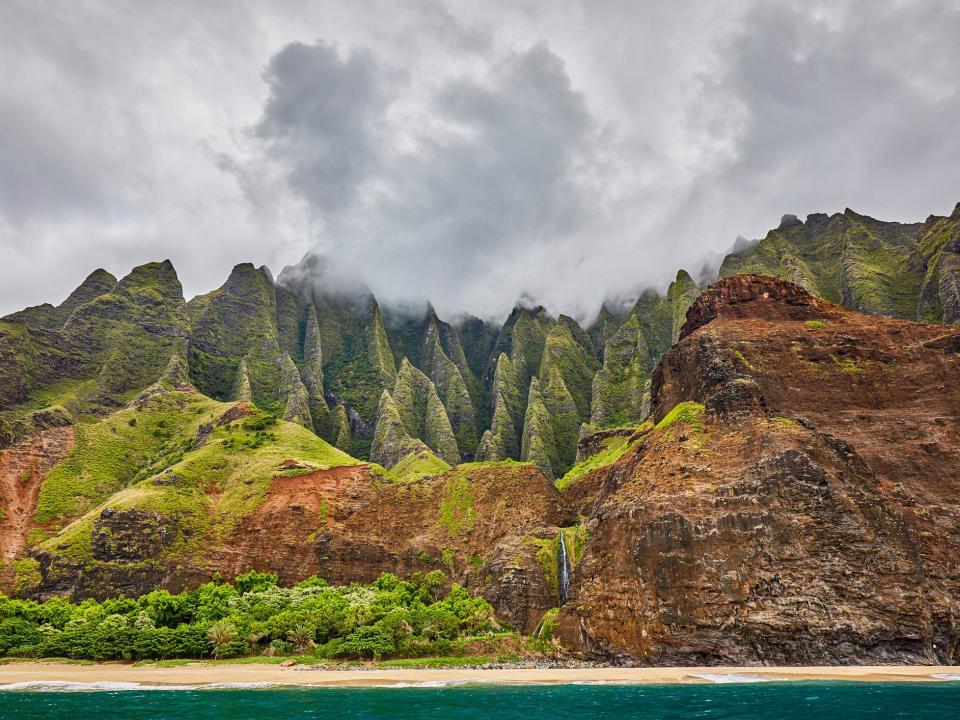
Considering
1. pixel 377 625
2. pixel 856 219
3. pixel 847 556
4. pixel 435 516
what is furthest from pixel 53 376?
pixel 856 219

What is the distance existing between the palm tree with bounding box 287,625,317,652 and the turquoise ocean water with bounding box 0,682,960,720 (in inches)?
803

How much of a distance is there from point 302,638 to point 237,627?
8008mm

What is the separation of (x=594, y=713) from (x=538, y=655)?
33.2 metres

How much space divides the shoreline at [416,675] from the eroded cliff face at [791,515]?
10.2 feet

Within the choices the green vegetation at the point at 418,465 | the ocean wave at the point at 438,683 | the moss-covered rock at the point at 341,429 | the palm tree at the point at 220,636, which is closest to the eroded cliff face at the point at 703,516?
the ocean wave at the point at 438,683

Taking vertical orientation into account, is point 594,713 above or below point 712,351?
below

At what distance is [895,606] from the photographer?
4991 cm

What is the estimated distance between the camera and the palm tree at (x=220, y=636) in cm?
6172

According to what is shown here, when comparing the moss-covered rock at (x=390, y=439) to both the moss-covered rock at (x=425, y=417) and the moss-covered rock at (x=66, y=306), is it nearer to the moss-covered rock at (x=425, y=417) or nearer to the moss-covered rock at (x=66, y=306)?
the moss-covered rock at (x=425, y=417)

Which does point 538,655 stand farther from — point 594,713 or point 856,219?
point 856,219

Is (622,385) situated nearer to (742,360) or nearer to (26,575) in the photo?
(742,360)

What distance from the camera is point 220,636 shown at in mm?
62312

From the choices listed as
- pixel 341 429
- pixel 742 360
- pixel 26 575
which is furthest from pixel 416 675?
pixel 341 429

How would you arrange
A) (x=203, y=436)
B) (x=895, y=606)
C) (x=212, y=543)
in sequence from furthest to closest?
1. (x=203, y=436)
2. (x=212, y=543)
3. (x=895, y=606)
